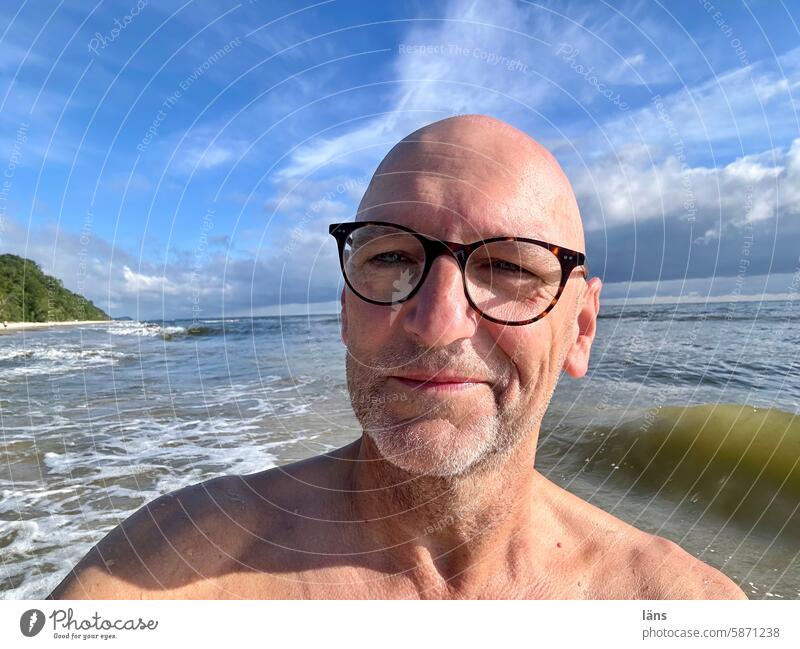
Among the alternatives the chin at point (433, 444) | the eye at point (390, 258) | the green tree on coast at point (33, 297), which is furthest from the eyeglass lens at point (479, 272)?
the green tree on coast at point (33, 297)

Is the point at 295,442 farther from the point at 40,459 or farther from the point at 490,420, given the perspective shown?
the point at 490,420

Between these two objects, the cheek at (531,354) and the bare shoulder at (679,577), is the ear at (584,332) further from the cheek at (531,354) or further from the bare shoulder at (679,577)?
the bare shoulder at (679,577)

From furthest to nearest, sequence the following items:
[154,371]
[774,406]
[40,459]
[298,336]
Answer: [298,336], [154,371], [774,406], [40,459]

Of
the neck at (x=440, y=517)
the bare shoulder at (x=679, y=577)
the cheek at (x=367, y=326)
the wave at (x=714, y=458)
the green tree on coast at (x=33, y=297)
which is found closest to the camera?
the cheek at (x=367, y=326)

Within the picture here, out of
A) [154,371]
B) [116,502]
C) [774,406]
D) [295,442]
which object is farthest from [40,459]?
[774,406]

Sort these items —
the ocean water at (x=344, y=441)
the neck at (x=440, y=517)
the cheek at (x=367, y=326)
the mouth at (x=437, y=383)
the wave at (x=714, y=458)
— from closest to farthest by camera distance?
the mouth at (x=437, y=383) < the cheek at (x=367, y=326) < the neck at (x=440, y=517) < the ocean water at (x=344, y=441) < the wave at (x=714, y=458)

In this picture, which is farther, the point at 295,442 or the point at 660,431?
the point at 660,431

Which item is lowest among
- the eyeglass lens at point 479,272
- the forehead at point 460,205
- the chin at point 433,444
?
the chin at point 433,444
